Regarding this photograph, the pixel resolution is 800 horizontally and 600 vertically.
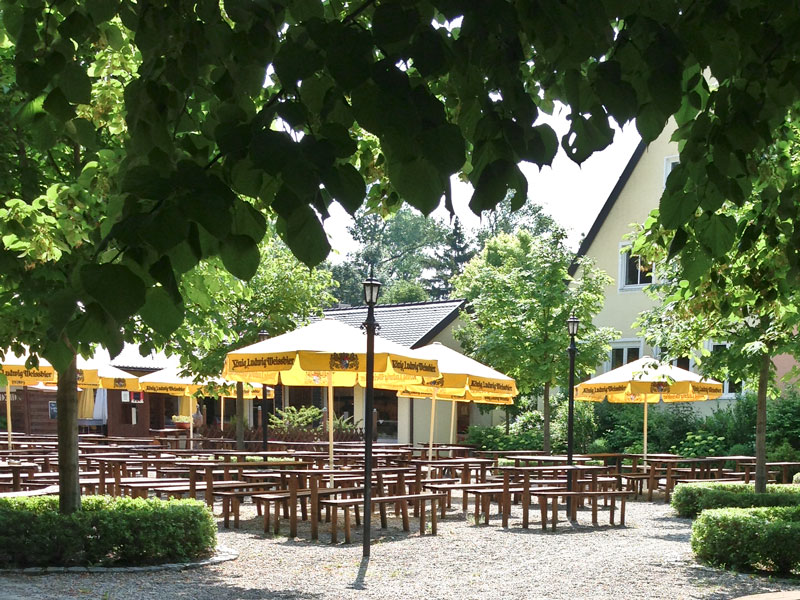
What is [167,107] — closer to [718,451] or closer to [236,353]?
[236,353]

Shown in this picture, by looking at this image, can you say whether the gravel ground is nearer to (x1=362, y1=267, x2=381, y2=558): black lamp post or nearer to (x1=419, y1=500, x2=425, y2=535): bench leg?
(x1=419, y1=500, x2=425, y2=535): bench leg

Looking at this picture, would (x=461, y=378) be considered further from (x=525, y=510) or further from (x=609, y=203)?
(x=609, y=203)

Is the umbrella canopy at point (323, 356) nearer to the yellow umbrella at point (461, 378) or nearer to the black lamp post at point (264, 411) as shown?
the yellow umbrella at point (461, 378)

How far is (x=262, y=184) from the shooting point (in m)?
2.69

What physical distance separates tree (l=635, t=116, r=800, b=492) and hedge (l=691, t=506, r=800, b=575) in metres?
2.02

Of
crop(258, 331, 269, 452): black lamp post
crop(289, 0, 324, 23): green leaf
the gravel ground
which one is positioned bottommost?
the gravel ground

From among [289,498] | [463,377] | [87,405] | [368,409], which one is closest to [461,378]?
[463,377]

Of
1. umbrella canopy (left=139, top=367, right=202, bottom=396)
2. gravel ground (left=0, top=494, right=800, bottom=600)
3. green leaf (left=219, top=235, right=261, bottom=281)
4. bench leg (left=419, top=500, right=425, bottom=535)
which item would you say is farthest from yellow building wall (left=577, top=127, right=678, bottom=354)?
green leaf (left=219, top=235, right=261, bottom=281)

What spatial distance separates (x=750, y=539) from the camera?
10914 mm

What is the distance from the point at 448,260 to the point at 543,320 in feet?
194

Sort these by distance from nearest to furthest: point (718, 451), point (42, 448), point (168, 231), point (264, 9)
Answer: point (168, 231) < point (264, 9) < point (42, 448) < point (718, 451)

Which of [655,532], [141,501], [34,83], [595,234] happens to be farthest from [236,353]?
[595,234]

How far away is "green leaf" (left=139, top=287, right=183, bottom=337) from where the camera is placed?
2469 mm

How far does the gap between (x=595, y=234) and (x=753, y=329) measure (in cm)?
1991
